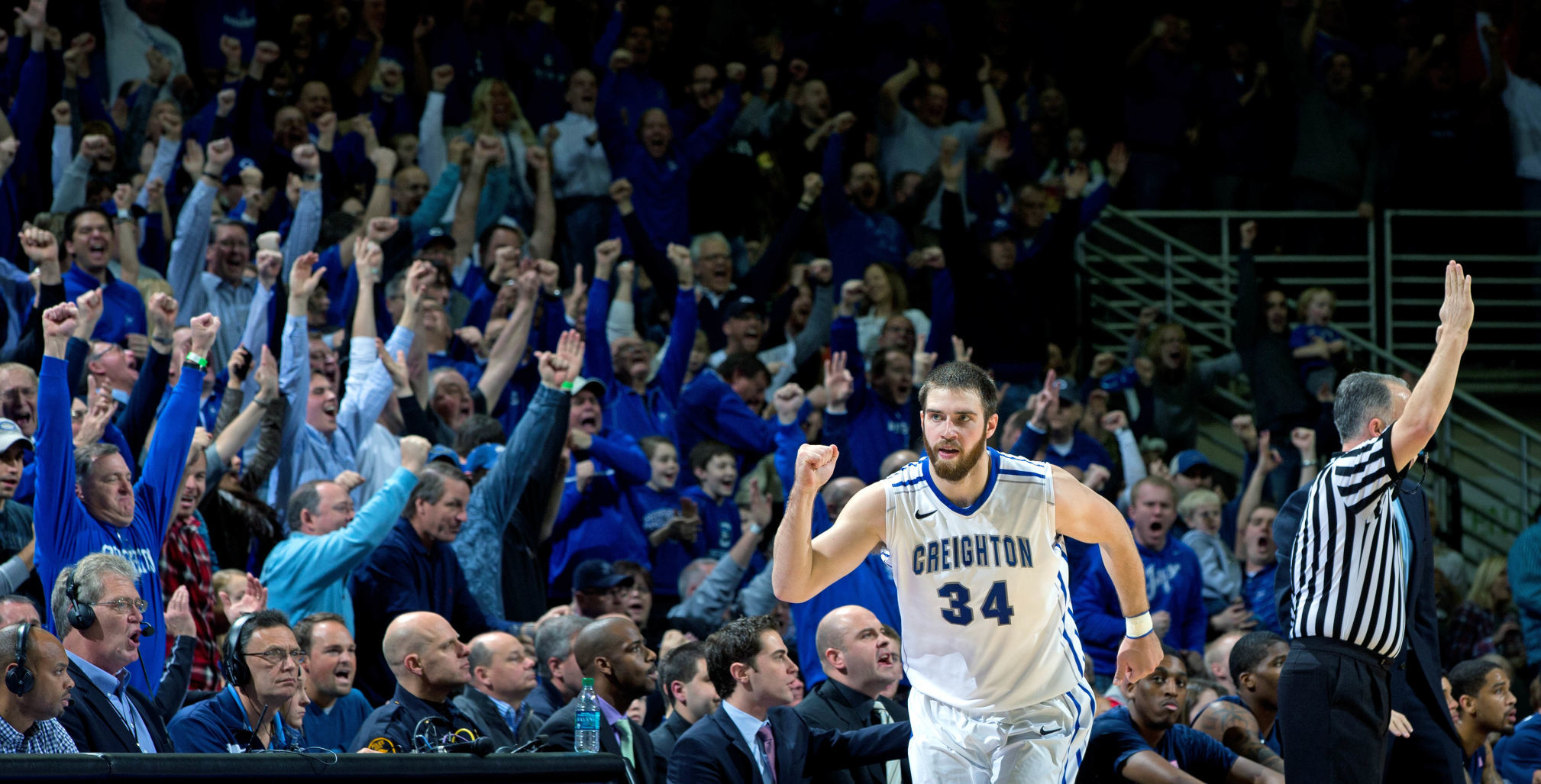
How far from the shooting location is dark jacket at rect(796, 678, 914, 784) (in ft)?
21.4

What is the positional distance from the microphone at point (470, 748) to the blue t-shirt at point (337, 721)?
4.87ft

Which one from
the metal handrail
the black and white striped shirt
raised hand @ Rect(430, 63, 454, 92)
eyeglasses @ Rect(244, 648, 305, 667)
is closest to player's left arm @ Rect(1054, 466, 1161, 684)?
the black and white striped shirt

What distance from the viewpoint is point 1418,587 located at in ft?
18.6

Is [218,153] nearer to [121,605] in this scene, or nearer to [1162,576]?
[121,605]

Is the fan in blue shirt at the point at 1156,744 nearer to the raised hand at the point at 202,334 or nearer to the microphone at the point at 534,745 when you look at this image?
the microphone at the point at 534,745

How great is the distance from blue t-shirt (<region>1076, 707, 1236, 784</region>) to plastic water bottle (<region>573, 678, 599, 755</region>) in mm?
1969

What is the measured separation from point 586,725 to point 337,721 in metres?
1.48

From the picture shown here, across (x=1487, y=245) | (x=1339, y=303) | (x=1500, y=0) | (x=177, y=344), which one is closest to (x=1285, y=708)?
(x=177, y=344)

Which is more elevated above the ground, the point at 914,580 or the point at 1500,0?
the point at 1500,0

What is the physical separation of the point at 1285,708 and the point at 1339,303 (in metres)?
9.08

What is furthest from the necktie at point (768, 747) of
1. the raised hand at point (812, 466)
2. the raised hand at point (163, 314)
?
the raised hand at point (163, 314)

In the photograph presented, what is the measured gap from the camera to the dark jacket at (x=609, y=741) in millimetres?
5938

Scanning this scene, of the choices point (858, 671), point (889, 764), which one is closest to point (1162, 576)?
point (889, 764)

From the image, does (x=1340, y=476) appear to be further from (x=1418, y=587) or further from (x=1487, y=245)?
(x=1487, y=245)
